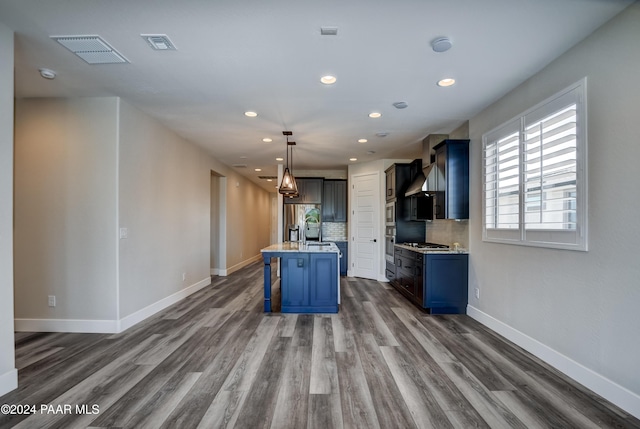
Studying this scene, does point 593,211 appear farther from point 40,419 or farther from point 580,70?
point 40,419

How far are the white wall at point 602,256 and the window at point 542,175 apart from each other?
0.09 meters

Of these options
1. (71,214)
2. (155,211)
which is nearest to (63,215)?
(71,214)

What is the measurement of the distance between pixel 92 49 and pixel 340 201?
591 centimetres

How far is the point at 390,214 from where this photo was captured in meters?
6.27

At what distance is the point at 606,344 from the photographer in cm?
218

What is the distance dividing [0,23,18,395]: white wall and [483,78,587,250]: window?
14.4 feet

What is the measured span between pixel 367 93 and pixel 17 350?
4403 millimetres

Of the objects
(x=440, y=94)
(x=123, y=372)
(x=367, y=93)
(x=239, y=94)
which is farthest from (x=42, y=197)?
(x=440, y=94)

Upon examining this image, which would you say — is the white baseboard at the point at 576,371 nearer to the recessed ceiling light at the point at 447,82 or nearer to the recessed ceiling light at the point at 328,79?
the recessed ceiling light at the point at 447,82

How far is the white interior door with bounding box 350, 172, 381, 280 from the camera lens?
6.70 meters

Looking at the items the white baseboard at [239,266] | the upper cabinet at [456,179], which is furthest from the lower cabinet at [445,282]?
the white baseboard at [239,266]

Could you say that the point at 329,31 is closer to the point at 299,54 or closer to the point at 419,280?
the point at 299,54

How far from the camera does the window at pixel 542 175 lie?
7.96 feet

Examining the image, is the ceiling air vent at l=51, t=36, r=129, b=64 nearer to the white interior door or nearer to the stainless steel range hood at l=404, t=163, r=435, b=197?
the stainless steel range hood at l=404, t=163, r=435, b=197
